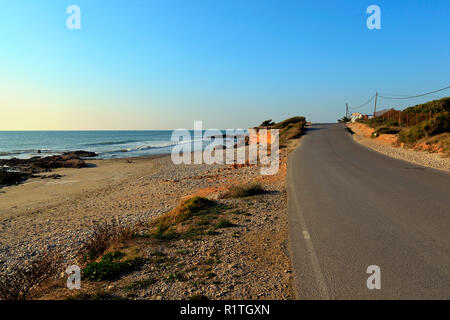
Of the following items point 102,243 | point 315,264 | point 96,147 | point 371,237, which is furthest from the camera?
point 96,147

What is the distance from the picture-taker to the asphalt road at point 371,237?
372 cm

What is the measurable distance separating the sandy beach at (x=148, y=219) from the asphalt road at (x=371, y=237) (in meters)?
0.44

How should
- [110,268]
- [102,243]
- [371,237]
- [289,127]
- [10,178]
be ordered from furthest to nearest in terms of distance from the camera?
1. [289,127]
2. [10,178]
3. [102,243]
4. [371,237]
5. [110,268]

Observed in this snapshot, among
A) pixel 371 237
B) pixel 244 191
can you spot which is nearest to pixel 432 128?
pixel 244 191

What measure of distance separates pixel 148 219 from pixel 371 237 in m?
6.77

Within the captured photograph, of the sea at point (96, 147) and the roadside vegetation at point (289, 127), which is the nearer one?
the roadside vegetation at point (289, 127)

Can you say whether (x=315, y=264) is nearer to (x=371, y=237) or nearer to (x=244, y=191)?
(x=371, y=237)

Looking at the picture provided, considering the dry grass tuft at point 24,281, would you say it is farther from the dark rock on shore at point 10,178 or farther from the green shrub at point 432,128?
the green shrub at point 432,128

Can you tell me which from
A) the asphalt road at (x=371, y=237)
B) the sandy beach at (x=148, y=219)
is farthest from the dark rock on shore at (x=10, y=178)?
the asphalt road at (x=371, y=237)

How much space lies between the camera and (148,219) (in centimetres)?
909

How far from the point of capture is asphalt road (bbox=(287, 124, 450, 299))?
3719 mm
